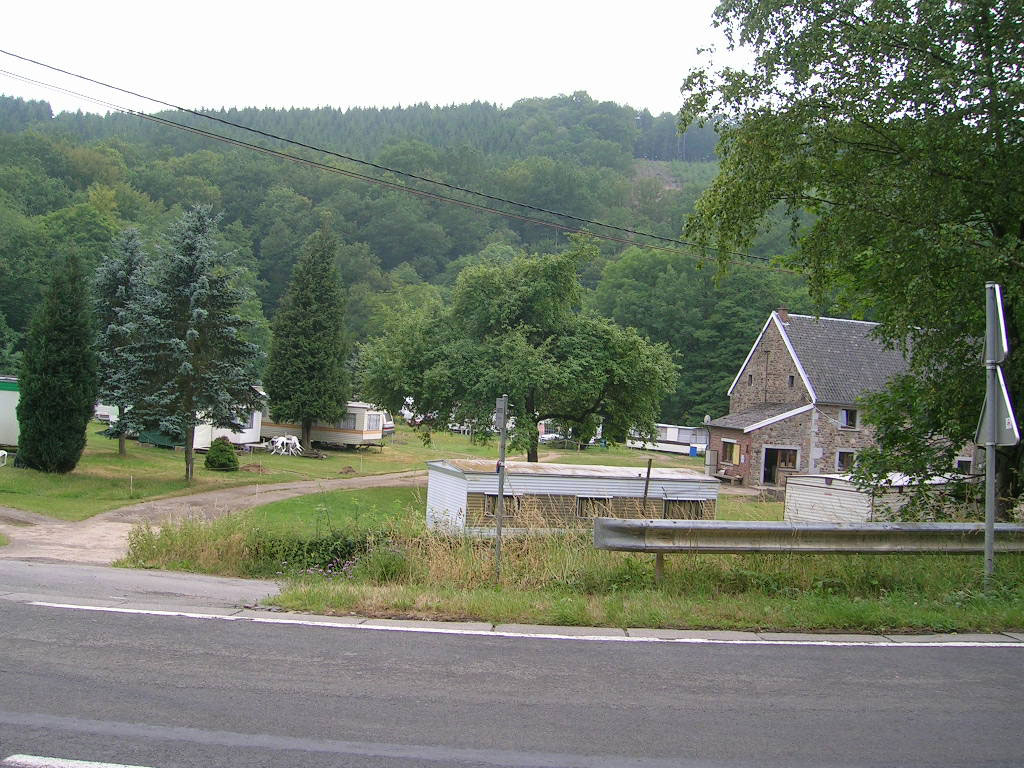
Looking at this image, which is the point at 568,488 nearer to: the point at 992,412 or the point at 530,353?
the point at 992,412

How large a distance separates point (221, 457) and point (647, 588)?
3344 centimetres

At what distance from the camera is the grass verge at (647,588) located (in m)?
7.88

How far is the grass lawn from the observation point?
28.1m

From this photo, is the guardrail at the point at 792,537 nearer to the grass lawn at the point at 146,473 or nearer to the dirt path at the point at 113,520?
the dirt path at the point at 113,520

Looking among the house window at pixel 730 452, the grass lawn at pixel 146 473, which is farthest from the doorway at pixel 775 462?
the grass lawn at pixel 146 473

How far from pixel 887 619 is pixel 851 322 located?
1754 inches

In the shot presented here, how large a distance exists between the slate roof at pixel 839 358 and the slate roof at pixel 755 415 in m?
2.10

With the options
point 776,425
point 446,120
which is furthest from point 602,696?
point 446,120

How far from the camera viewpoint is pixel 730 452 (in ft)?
155

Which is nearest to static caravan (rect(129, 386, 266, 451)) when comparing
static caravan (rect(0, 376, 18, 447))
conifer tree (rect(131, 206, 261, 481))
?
conifer tree (rect(131, 206, 261, 481))

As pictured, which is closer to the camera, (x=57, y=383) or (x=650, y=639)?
(x=650, y=639)

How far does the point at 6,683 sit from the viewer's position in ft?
18.4

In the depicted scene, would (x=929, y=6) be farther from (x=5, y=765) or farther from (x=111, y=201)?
(x=111, y=201)

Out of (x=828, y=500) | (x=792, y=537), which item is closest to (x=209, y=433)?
(x=828, y=500)
